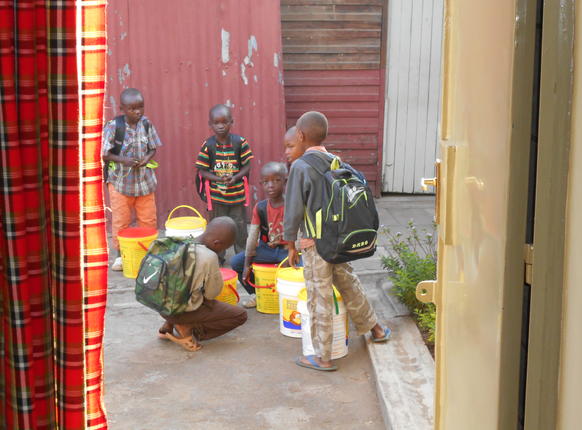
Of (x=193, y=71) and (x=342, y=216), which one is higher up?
(x=193, y=71)

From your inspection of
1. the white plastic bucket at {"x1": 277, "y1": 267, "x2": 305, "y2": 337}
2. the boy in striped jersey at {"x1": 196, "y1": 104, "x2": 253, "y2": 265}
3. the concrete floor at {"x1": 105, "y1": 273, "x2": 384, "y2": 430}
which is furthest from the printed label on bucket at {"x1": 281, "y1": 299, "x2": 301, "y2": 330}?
the boy in striped jersey at {"x1": 196, "y1": 104, "x2": 253, "y2": 265}

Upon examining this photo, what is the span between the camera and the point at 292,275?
550cm

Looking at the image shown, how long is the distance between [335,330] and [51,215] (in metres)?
3.76

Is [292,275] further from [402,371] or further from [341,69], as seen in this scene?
[341,69]

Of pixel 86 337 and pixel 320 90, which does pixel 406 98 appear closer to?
pixel 320 90

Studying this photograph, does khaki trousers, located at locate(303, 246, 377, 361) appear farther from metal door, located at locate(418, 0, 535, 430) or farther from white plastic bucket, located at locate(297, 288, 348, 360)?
metal door, located at locate(418, 0, 535, 430)

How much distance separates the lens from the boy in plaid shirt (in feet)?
23.9

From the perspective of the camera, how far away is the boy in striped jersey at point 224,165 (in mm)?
7402

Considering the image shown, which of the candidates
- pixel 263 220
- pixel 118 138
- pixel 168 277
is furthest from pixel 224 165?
pixel 168 277

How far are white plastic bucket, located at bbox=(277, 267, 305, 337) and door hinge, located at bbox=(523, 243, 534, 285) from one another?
389 centimetres

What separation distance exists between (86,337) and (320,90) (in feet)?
26.8

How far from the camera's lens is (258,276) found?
620cm

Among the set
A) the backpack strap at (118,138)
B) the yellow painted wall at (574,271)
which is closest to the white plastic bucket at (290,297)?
the backpack strap at (118,138)

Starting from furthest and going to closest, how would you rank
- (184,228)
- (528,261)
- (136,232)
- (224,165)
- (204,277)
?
(224,165), (136,232), (184,228), (204,277), (528,261)
